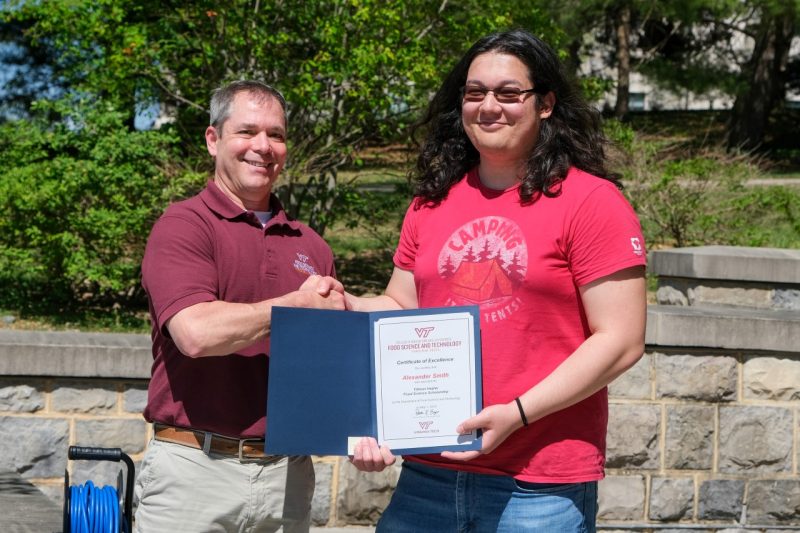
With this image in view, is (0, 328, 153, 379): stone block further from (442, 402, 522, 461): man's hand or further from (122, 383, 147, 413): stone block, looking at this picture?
(442, 402, 522, 461): man's hand

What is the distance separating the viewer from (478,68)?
2.91 m

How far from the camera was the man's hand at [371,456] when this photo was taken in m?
2.76

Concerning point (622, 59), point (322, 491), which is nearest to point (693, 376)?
point (322, 491)

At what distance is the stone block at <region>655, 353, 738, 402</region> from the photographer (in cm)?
529

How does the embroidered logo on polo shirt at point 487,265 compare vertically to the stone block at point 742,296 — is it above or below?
above

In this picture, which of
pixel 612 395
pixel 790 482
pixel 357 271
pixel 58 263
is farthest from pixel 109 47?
pixel 790 482

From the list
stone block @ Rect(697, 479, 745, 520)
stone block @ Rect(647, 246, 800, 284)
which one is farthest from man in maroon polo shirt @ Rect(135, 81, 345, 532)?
stone block @ Rect(647, 246, 800, 284)

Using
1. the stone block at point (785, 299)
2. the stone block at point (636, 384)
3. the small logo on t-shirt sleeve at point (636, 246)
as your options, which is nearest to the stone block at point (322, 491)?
the stone block at point (636, 384)

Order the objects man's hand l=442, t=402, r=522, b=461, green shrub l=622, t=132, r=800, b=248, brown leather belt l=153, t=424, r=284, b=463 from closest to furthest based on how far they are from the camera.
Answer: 1. man's hand l=442, t=402, r=522, b=461
2. brown leather belt l=153, t=424, r=284, b=463
3. green shrub l=622, t=132, r=800, b=248

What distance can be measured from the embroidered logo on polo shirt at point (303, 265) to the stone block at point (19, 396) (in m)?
2.15

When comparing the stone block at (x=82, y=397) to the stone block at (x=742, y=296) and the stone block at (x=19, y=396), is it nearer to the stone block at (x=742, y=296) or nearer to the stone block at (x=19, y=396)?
the stone block at (x=19, y=396)

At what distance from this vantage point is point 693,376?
17.4ft

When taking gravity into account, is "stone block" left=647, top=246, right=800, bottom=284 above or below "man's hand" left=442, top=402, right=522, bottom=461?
above

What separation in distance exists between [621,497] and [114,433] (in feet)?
8.35
